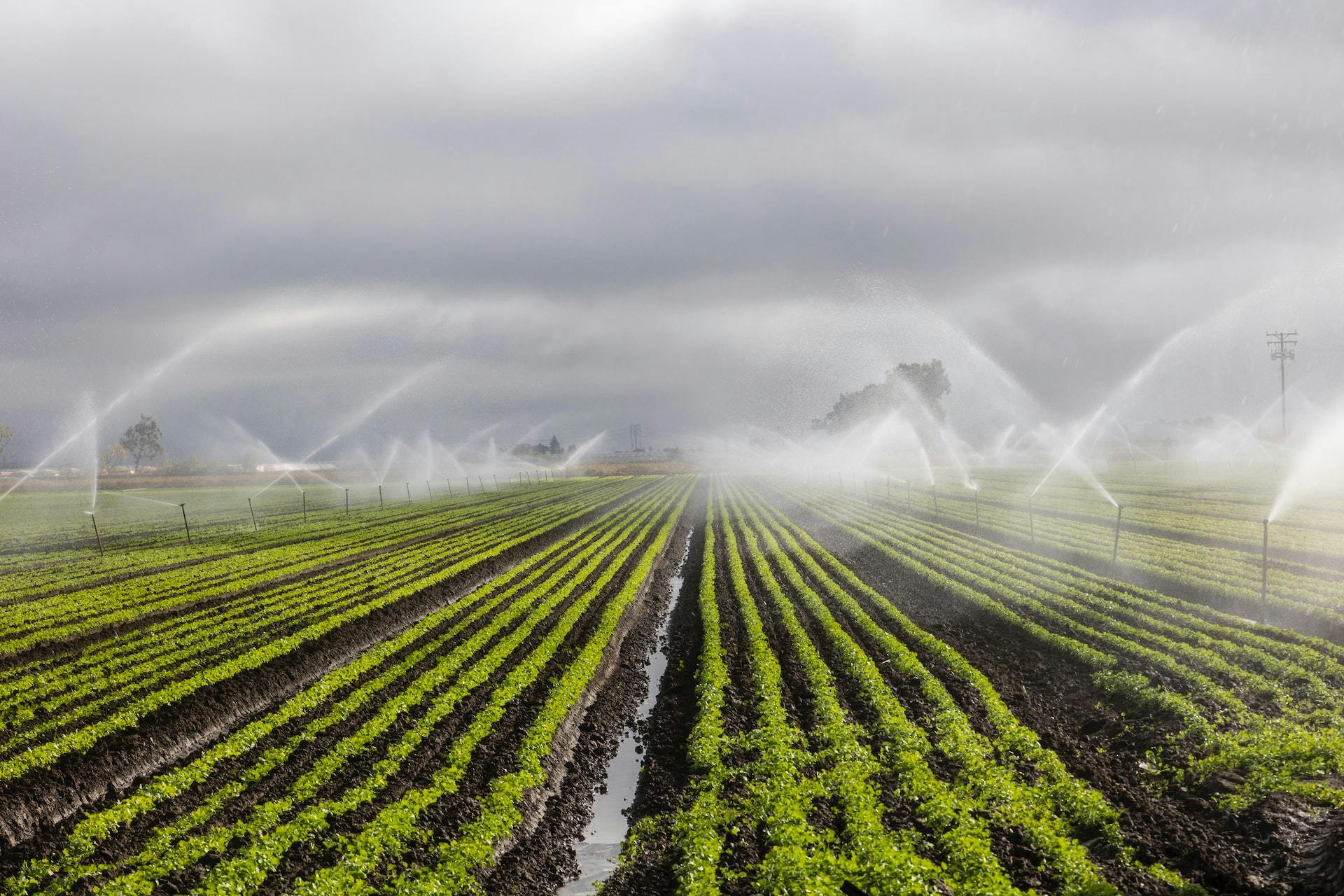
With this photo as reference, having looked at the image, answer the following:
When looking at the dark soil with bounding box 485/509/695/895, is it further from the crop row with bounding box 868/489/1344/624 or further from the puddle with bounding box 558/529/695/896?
the crop row with bounding box 868/489/1344/624

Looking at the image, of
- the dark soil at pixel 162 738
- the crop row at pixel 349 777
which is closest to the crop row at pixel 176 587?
the dark soil at pixel 162 738

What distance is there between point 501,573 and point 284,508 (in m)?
47.9

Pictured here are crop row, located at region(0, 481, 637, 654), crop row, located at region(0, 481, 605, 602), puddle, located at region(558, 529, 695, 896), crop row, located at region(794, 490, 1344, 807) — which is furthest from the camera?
crop row, located at region(0, 481, 605, 602)

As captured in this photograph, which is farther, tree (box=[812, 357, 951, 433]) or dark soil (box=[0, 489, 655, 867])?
tree (box=[812, 357, 951, 433])

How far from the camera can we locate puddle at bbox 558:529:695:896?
10.8 metres

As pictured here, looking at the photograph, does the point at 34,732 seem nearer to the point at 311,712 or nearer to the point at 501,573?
the point at 311,712

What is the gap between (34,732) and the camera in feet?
47.5

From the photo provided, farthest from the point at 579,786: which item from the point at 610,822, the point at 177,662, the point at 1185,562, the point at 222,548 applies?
the point at 222,548

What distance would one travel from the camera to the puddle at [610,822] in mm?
10805

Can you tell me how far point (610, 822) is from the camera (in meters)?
12.5

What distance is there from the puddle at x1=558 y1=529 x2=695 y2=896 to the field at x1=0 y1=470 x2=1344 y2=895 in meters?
0.26

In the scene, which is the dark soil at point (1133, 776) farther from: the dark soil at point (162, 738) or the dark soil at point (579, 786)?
the dark soil at point (162, 738)

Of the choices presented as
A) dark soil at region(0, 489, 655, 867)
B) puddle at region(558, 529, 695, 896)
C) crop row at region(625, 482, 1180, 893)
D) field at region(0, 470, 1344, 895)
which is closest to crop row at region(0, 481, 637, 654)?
field at region(0, 470, 1344, 895)

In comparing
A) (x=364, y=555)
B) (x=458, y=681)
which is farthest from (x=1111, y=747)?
(x=364, y=555)
